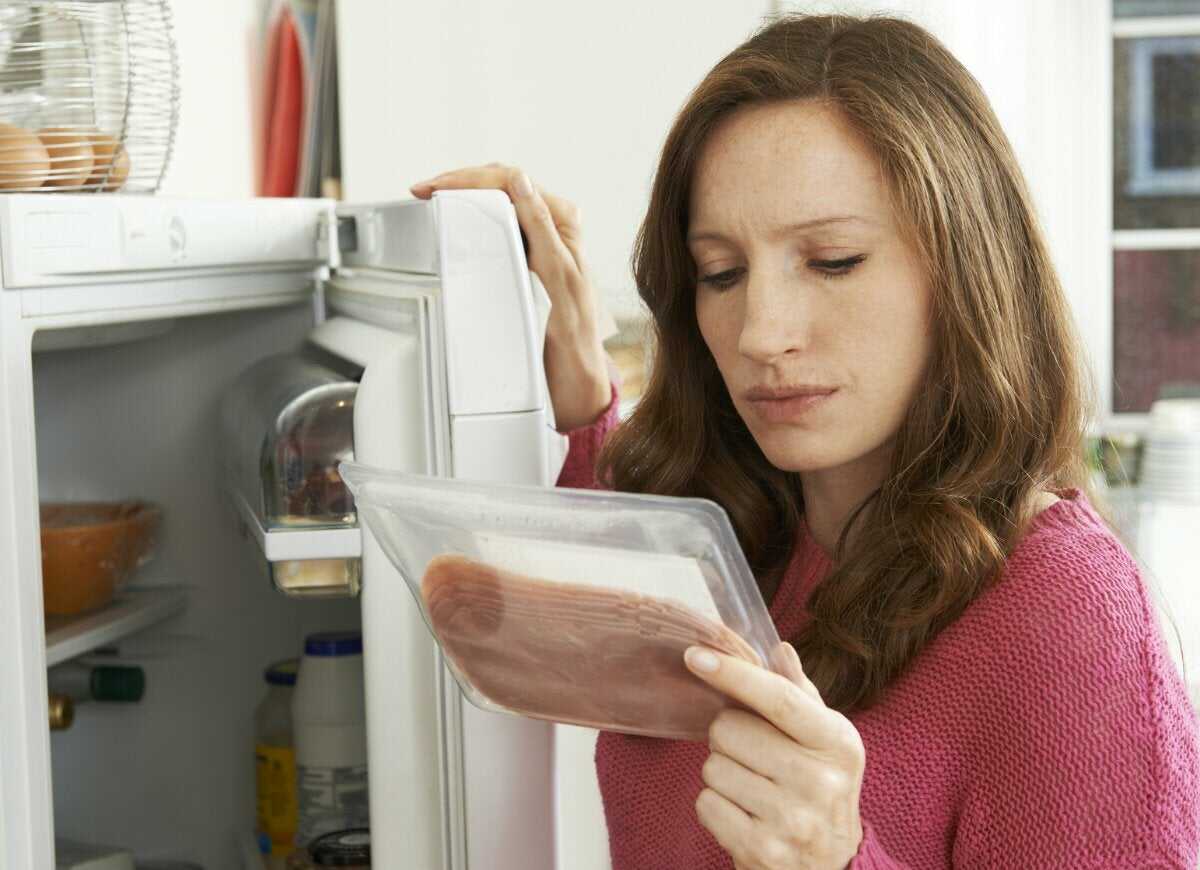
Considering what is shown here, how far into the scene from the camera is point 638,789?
1.08m

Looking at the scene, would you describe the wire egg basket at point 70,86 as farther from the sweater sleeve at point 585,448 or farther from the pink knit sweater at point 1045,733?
the pink knit sweater at point 1045,733

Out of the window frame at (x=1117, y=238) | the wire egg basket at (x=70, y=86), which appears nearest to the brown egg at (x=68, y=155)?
the wire egg basket at (x=70, y=86)

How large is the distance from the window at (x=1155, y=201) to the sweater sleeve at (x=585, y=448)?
173 centimetres

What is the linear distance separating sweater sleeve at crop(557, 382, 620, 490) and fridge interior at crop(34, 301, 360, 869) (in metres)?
0.32

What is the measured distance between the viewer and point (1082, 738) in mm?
868

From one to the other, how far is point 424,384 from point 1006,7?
1.86 m

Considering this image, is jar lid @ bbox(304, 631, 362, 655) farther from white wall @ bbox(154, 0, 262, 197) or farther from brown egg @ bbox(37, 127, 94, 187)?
white wall @ bbox(154, 0, 262, 197)

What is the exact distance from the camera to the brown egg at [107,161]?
3.66 feet

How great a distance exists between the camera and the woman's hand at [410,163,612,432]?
114 centimetres

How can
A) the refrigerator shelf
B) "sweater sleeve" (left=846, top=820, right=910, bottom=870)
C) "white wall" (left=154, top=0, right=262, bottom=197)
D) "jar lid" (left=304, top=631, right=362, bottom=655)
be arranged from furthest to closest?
1. "white wall" (left=154, top=0, right=262, bottom=197)
2. "jar lid" (left=304, top=631, right=362, bottom=655)
3. the refrigerator shelf
4. "sweater sleeve" (left=846, top=820, right=910, bottom=870)

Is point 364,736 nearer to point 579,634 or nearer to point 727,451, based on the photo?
point 727,451

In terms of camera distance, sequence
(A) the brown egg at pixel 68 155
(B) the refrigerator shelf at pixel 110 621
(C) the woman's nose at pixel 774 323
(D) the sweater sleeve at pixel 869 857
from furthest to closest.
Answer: (B) the refrigerator shelf at pixel 110 621 < (A) the brown egg at pixel 68 155 < (C) the woman's nose at pixel 774 323 < (D) the sweater sleeve at pixel 869 857

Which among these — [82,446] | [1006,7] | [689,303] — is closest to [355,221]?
[689,303]

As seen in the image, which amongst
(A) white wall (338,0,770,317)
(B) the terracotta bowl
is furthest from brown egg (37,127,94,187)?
(A) white wall (338,0,770,317)
